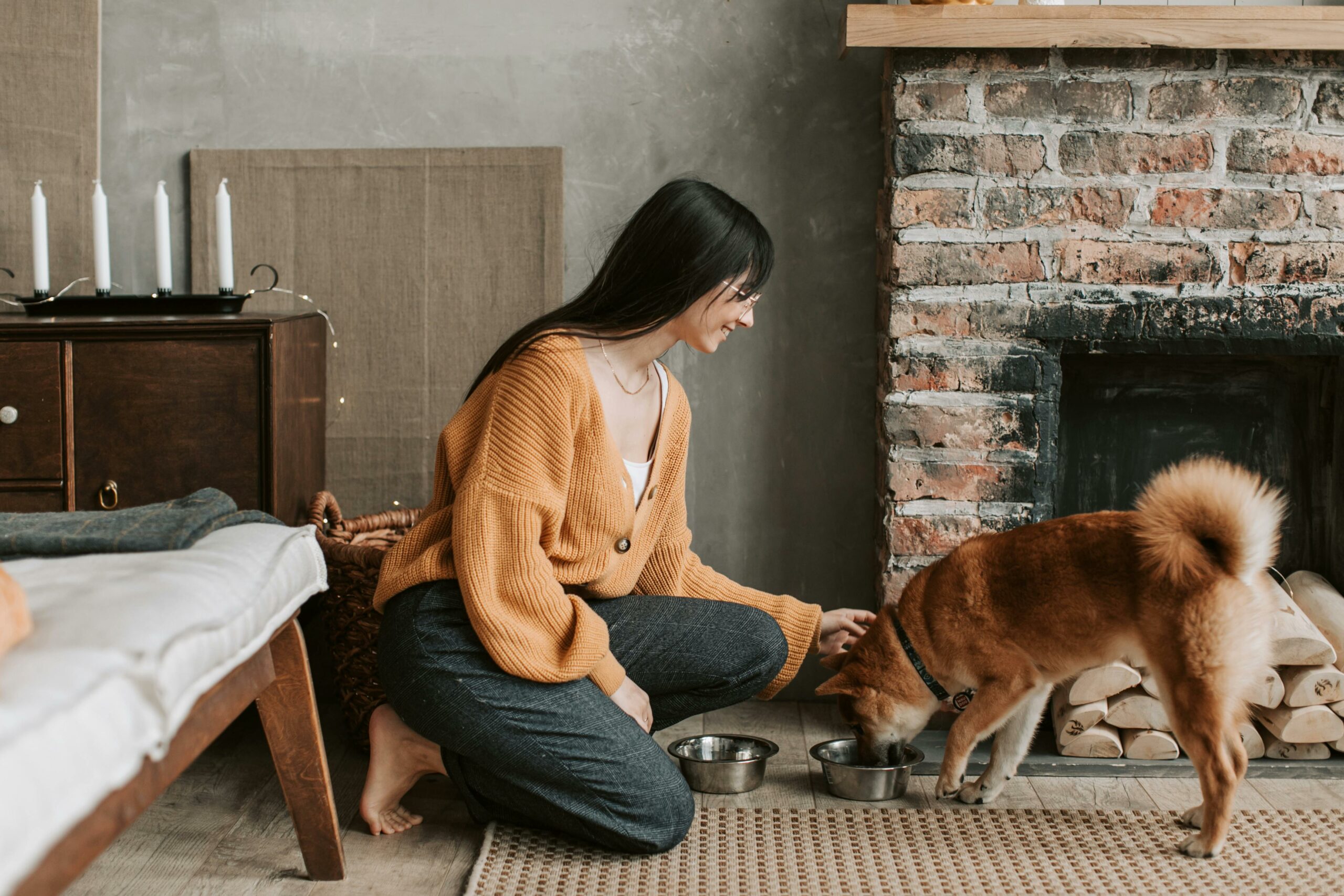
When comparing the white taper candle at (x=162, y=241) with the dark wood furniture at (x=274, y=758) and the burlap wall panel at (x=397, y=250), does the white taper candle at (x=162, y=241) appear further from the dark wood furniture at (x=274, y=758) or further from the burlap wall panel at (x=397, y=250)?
the dark wood furniture at (x=274, y=758)

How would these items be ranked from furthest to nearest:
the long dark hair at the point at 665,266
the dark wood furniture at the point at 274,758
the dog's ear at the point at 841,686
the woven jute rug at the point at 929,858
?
1. the dog's ear at the point at 841,686
2. the long dark hair at the point at 665,266
3. the woven jute rug at the point at 929,858
4. the dark wood furniture at the point at 274,758

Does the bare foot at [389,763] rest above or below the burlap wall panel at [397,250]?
below

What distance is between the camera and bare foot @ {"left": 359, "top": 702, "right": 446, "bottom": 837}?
1801 millimetres

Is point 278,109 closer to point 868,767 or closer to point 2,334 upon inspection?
point 2,334

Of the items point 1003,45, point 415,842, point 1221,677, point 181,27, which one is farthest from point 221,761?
point 1003,45

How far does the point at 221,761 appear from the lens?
2.11 meters

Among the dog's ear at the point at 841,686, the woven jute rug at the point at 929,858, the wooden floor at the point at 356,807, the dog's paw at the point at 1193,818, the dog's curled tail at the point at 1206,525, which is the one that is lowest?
the wooden floor at the point at 356,807

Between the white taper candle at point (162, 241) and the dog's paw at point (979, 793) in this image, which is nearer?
the dog's paw at point (979, 793)

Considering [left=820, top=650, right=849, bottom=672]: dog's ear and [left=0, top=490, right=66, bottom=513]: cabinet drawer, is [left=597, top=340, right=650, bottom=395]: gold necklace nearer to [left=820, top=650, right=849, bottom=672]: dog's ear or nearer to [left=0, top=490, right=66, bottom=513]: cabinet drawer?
[left=820, top=650, right=849, bottom=672]: dog's ear

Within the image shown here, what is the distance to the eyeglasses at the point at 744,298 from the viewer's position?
5.79 ft

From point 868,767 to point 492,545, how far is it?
802 millimetres

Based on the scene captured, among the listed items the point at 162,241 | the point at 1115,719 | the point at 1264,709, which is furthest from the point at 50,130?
the point at 1264,709

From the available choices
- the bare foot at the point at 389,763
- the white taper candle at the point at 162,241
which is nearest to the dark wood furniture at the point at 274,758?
the bare foot at the point at 389,763

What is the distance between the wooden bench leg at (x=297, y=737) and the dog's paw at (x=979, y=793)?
106cm
